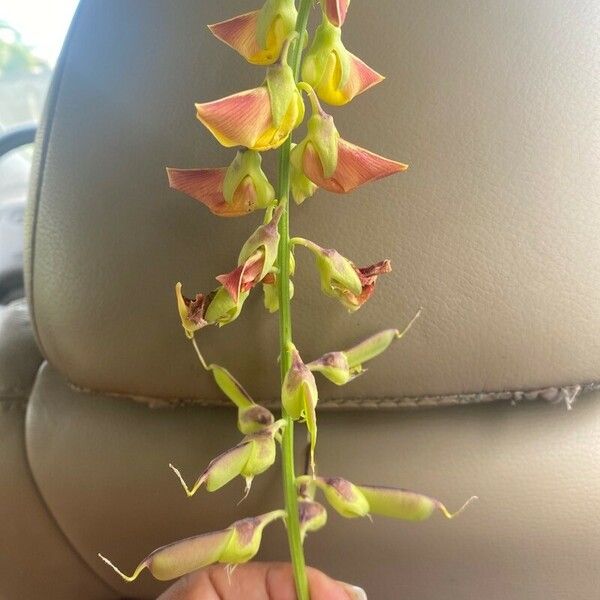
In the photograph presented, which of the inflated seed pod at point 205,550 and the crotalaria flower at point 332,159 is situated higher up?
the crotalaria flower at point 332,159

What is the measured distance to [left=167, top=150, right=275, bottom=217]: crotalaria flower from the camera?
27 cm

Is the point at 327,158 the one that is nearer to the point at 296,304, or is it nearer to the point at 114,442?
the point at 296,304

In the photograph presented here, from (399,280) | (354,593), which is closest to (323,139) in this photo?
(399,280)

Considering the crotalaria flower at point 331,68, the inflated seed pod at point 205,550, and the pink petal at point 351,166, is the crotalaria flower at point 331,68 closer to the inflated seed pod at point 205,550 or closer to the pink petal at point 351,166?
the pink petal at point 351,166

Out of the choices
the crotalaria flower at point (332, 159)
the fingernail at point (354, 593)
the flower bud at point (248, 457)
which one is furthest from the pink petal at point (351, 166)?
the fingernail at point (354, 593)

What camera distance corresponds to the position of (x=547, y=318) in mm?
348

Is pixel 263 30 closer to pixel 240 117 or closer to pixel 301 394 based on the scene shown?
pixel 240 117

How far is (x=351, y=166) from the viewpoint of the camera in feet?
0.87

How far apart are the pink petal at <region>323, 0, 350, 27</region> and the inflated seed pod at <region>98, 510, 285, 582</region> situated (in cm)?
21

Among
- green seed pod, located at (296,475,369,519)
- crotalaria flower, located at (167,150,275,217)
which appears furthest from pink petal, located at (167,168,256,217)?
green seed pod, located at (296,475,369,519)

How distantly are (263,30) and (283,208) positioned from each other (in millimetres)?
65

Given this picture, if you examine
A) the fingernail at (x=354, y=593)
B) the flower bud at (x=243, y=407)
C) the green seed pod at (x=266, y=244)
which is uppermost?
the green seed pod at (x=266, y=244)

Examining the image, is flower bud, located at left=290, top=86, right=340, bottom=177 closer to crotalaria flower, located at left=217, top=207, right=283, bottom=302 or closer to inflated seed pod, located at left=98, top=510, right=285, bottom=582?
crotalaria flower, located at left=217, top=207, right=283, bottom=302

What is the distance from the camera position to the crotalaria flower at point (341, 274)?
0.94 feet
